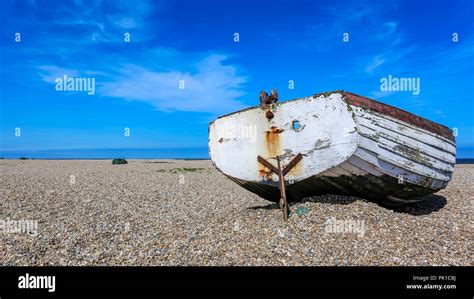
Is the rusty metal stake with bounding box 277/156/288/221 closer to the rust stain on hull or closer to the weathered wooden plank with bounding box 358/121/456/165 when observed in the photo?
the rust stain on hull

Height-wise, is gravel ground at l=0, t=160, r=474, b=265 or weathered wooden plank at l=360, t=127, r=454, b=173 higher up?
weathered wooden plank at l=360, t=127, r=454, b=173

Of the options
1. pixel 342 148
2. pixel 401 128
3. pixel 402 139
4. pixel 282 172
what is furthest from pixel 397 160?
pixel 282 172

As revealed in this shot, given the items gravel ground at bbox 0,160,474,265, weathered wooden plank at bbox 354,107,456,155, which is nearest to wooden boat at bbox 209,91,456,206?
weathered wooden plank at bbox 354,107,456,155

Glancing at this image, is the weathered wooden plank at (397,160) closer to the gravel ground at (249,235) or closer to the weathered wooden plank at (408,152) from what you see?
the weathered wooden plank at (408,152)

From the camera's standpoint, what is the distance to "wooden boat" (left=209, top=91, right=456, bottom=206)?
21.2 feet

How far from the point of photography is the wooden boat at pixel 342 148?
6477 millimetres

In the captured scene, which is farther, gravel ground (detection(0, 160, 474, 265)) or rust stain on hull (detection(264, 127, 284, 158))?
rust stain on hull (detection(264, 127, 284, 158))

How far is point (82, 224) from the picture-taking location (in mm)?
7738

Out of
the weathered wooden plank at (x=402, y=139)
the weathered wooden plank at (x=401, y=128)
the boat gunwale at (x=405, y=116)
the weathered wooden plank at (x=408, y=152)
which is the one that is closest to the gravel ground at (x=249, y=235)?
the weathered wooden plank at (x=408, y=152)

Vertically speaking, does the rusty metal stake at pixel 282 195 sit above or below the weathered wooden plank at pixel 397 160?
below
